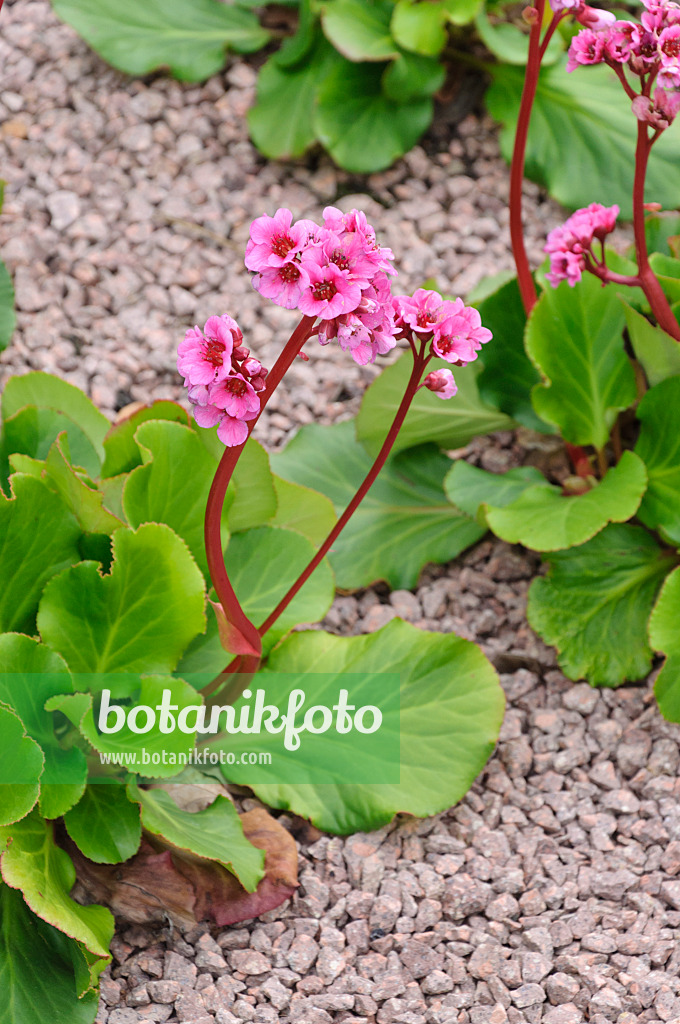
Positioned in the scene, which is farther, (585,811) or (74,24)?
(74,24)

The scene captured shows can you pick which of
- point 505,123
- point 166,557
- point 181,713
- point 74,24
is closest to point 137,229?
point 74,24

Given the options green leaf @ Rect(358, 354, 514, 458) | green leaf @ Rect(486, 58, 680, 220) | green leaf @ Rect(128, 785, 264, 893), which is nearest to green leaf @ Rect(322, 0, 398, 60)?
green leaf @ Rect(486, 58, 680, 220)

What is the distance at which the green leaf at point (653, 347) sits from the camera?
172cm

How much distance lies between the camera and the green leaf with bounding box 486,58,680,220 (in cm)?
238

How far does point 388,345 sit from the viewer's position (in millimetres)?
1122

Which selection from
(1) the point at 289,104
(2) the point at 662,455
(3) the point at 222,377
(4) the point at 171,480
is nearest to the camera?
(3) the point at 222,377

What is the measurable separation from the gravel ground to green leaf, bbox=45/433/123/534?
1.96 ft

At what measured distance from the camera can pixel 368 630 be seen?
6.32ft

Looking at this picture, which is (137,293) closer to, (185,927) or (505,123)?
(505,123)

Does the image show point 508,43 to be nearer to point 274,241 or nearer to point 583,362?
point 583,362

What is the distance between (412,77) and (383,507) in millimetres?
1157

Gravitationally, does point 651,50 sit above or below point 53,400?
above

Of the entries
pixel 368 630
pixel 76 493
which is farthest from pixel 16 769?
pixel 368 630

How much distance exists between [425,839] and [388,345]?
0.92 meters
